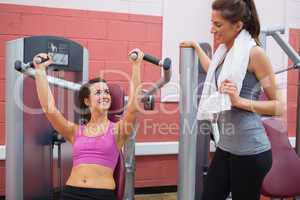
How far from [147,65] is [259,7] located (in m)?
1.14

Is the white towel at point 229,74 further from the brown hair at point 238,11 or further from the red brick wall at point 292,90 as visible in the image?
the red brick wall at point 292,90

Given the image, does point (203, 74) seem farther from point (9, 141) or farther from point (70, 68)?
point (9, 141)

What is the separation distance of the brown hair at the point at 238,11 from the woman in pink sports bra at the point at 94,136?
1.64 feet

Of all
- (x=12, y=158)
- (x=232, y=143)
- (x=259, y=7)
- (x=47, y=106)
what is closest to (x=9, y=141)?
(x=12, y=158)

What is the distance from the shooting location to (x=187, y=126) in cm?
155

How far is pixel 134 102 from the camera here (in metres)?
1.81

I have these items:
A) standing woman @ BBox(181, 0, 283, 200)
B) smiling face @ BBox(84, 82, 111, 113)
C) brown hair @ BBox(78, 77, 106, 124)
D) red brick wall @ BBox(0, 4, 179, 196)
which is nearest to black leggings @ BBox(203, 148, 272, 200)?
standing woman @ BBox(181, 0, 283, 200)

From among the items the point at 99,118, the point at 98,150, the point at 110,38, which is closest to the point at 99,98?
the point at 99,118

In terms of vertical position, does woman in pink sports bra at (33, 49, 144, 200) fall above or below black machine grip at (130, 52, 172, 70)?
below

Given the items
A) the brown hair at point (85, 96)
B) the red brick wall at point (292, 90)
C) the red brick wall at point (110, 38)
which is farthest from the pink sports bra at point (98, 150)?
the red brick wall at point (292, 90)

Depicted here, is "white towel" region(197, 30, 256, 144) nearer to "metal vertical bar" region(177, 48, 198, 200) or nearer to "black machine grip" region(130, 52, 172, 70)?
"metal vertical bar" region(177, 48, 198, 200)

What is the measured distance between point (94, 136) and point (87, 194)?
290 mm

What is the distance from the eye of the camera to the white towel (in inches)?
54.6

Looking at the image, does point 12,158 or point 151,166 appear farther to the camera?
point 151,166
